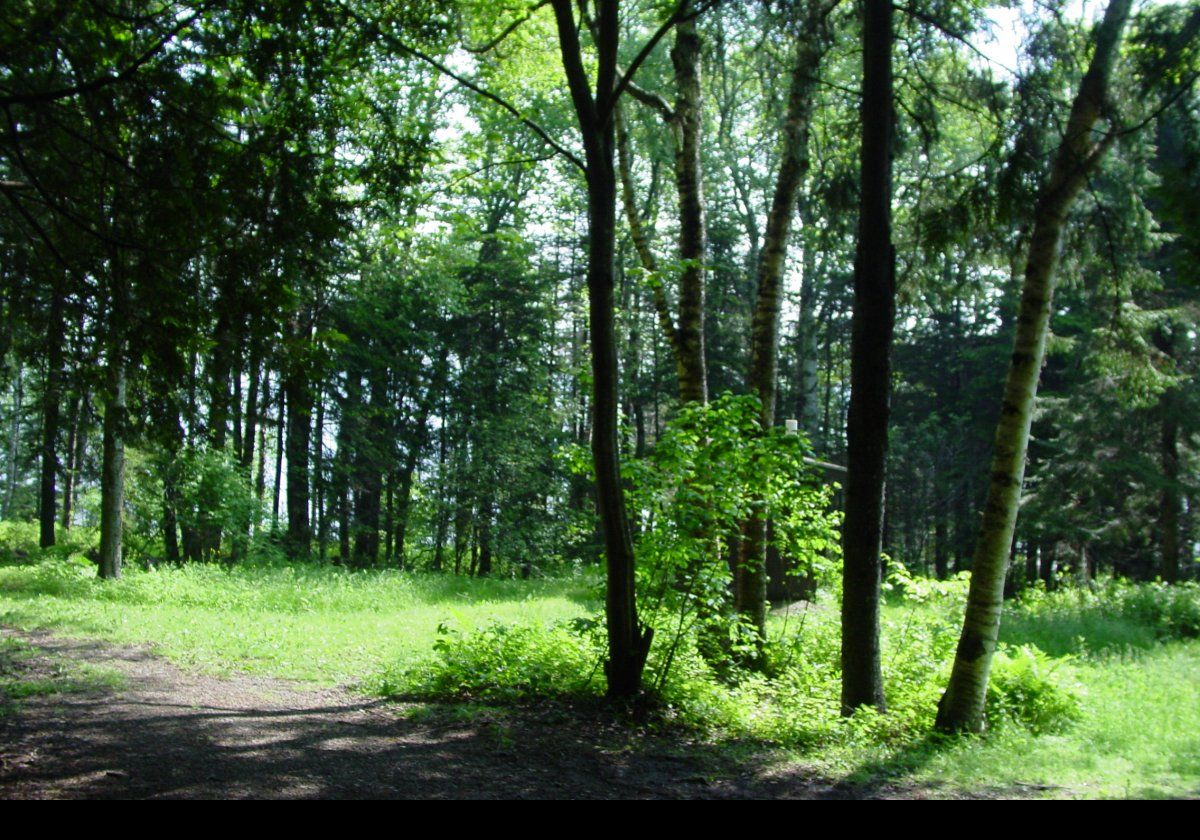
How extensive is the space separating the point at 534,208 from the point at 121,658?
77.1 feet

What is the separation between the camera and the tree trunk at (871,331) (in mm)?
7199

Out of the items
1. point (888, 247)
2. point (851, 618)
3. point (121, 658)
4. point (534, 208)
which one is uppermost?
point (534, 208)

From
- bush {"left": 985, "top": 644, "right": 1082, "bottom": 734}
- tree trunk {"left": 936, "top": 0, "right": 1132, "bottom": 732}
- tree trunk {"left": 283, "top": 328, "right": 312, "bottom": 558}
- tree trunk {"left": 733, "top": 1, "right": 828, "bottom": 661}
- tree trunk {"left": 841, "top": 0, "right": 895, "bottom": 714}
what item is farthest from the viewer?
tree trunk {"left": 283, "top": 328, "right": 312, "bottom": 558}

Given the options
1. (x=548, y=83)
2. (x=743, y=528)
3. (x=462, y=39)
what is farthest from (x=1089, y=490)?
(x=462, y=39)

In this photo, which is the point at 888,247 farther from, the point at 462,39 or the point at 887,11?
the point at 462,39

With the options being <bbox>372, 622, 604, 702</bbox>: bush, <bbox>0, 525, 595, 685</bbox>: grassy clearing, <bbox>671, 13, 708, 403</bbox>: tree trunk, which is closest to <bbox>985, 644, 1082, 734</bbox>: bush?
<bbox>372, 622, 604, 702</bbox>: bush

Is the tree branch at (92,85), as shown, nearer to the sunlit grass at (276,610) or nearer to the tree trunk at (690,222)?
the tree trunk at (690,222)

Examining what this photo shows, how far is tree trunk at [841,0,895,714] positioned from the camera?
7.20 m

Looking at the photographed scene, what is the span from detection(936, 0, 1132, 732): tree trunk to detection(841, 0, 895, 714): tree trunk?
90 centimetres

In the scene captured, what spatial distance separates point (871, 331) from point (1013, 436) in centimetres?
156

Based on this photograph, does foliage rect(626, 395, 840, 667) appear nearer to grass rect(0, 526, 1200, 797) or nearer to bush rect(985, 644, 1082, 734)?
grass rect(0, 526, 1200, 797)

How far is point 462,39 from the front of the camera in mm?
8648

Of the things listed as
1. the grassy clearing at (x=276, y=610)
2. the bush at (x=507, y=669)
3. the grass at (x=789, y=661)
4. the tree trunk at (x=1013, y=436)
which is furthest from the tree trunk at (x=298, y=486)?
the tree trunk at (x=1013, y=436)

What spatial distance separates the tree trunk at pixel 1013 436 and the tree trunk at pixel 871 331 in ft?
2.94
